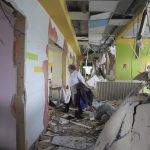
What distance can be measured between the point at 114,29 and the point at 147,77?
232 inches

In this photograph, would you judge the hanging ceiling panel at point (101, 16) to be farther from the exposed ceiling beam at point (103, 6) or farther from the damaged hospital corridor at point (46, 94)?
the exposed ceiling beam at point (103, 6)

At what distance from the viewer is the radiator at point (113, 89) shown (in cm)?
771

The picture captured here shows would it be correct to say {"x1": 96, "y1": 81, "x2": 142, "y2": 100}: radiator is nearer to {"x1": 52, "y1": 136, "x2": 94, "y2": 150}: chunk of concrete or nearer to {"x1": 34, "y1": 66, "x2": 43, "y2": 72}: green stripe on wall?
{"x1": 52, "y1": 136, "x2": 94, "y2": 150}: chunk of concrete

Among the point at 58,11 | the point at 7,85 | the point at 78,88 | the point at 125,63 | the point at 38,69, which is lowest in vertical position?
the point at 78,88

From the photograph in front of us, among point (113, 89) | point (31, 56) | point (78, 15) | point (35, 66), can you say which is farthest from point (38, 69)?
point (113, 89)

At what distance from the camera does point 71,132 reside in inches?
179

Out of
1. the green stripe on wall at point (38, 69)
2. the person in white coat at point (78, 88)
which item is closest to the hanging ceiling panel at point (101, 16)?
the person in white coat at point (78, 88)

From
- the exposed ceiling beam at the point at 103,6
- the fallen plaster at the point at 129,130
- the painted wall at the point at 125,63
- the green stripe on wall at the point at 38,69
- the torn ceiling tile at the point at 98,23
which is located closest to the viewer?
the fallen plaster at the point at 129,130

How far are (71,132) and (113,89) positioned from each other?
3.59 metres

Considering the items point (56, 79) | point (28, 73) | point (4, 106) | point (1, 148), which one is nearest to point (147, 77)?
point (28, 73)

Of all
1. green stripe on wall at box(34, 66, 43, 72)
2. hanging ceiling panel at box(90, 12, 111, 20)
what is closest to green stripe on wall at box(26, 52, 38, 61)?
green stripe on wall at box(34, 66, 43, 72)

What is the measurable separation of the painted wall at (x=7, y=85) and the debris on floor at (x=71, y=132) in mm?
554

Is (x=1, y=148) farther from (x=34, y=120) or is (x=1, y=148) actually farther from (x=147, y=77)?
(x=147, y=77)

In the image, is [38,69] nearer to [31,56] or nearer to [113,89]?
[31,56]
